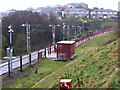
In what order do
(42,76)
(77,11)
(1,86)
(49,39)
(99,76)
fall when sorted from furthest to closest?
(77,11) → (49,39) → (42,76) → (1,86) → (99,76)

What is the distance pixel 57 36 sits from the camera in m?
53.6

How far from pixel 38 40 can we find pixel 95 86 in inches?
1481

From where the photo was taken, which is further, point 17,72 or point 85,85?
point 17,72

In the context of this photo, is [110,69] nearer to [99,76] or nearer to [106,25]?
[99,76]

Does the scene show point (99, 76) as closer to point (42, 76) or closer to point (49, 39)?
point (42, 76)

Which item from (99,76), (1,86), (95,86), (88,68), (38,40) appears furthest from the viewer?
(38,40)

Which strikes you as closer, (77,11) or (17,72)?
(17,72)

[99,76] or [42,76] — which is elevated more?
[99,76]

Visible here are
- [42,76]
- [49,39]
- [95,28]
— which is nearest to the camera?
[42,76]

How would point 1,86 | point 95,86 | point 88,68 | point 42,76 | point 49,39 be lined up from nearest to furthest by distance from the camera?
point 95,86 → point 1,86 → point 88,68 → point 42,76 → point 49,39

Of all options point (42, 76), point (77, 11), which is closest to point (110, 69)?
point (42, 76)

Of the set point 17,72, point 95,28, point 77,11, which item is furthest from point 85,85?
point 77,11

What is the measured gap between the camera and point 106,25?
3314 inches

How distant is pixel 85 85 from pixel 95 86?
2.08 ft
